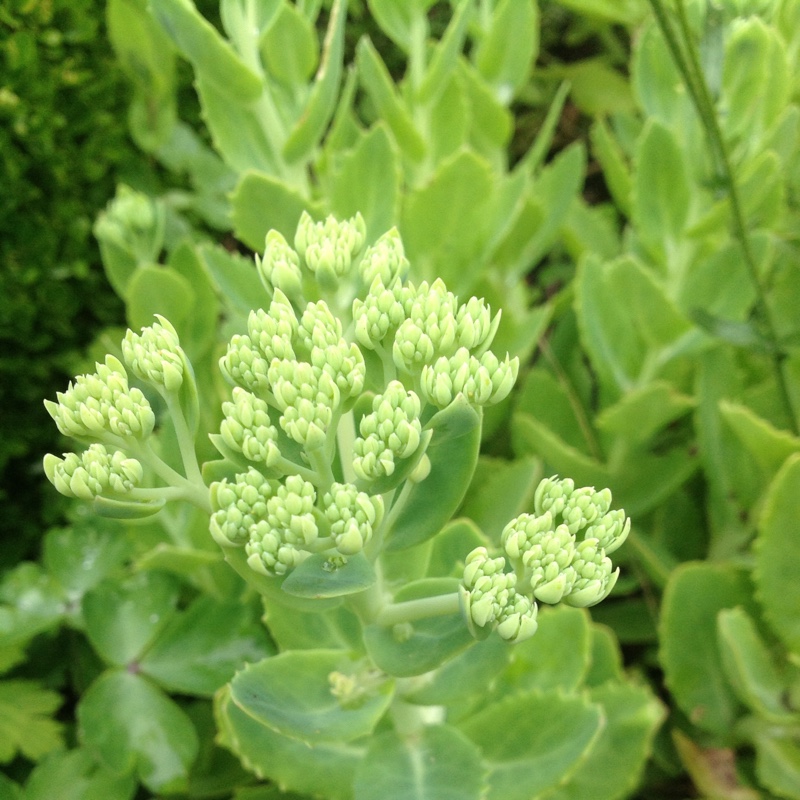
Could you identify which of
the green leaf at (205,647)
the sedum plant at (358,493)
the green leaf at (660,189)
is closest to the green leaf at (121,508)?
the sedum plant at (358,493)

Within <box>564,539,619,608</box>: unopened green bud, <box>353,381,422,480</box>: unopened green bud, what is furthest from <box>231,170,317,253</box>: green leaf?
<box>564,539,619,608</box>: unopened green bud

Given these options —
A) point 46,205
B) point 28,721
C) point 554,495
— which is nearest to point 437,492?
point 554,495

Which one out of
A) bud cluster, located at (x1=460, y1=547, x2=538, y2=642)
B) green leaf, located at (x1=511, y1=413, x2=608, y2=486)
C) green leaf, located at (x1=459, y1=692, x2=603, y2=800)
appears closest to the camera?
bud cluster, located at (x1=460, y1=547, x2=538, y2=642)

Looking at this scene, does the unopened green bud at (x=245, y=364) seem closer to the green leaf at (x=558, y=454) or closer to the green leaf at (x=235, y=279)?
the green leaf at (x=235, y=279)

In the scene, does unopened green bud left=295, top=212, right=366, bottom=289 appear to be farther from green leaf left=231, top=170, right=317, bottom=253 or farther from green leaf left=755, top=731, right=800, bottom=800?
green leaf left=755, top=731, right=800, bottom=800

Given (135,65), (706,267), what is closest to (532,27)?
(706,267)

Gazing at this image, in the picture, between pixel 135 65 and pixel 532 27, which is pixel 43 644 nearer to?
pixel 135 65

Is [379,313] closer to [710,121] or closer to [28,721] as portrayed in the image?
[710,121]
